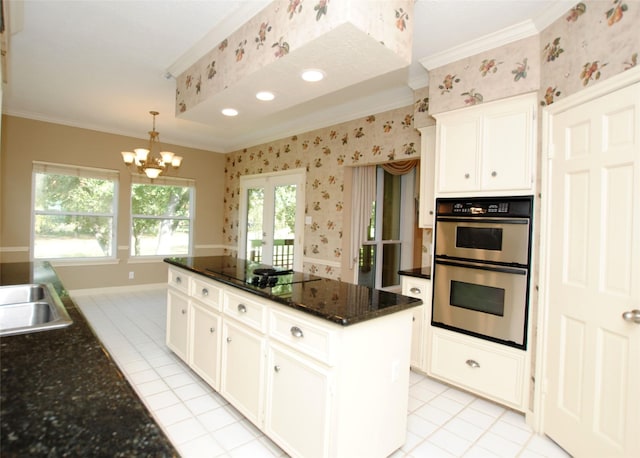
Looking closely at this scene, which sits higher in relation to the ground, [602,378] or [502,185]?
[502,185]

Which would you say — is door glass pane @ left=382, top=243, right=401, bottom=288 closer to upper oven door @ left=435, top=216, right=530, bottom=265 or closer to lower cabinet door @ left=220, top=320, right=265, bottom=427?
upper oven door @ left=435, top=216, right=530, bottom=265

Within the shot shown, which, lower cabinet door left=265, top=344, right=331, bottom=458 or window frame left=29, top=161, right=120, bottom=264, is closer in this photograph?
lower cabinet door left=265, top=344, right=331, bottom=458

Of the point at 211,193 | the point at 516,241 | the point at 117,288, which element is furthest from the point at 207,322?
the point at 211,193

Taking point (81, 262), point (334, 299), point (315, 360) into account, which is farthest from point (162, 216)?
point (315, 360)

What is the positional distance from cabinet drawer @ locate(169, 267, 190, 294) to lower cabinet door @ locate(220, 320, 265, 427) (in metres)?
0.71

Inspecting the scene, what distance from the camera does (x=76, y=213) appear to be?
5.34m

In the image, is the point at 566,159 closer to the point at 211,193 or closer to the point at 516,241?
the point at 516,241

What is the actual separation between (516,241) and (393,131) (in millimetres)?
1934

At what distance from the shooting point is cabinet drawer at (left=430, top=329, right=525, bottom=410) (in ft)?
7.88

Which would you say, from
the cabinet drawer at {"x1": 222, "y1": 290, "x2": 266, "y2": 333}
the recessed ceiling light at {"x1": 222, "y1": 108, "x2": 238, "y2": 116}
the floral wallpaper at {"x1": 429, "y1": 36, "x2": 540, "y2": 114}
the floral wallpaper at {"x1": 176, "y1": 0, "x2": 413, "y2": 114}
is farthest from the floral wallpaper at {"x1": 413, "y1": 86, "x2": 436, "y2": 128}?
the cabinet drawer at {"x1": 222, "y1": 290, "x2": 266, "y2": 333}

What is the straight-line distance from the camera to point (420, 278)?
297cm

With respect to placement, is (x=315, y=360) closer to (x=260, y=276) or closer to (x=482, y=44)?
(x=260, y=276)

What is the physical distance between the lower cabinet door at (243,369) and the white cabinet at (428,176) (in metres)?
1.81

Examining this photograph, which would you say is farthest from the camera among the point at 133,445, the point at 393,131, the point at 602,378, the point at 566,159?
the point at 393,131
